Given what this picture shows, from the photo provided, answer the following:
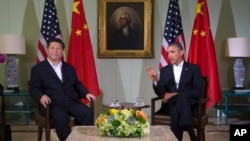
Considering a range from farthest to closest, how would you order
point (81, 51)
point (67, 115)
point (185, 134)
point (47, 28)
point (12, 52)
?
point (81, 51)
point (47, 28)
point (12, 52)
point (185, 134)
point (67, 115)

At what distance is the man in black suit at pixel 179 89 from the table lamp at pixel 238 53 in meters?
1.37

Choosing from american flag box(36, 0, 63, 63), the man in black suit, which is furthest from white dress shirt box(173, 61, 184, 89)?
american flag box(36, 0, 63, 63)

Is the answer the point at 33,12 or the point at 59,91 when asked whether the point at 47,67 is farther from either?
the point at 33,12

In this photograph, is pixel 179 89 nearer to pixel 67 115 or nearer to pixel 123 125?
pixel 67 115

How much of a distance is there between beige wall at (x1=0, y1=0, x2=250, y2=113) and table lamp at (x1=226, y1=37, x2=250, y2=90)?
378mm

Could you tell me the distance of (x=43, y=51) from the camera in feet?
16.5

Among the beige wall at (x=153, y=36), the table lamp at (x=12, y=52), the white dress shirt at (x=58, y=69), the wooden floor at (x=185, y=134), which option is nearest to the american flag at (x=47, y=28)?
the table lamp at (x=12, y=52)

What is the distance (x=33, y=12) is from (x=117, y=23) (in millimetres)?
1329

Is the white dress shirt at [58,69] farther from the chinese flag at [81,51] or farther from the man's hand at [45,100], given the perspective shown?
the chinese flag at [81,51]

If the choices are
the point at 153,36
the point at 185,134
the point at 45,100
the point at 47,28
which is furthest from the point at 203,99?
the point at 47,28

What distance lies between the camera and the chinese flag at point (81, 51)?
5.16 metres

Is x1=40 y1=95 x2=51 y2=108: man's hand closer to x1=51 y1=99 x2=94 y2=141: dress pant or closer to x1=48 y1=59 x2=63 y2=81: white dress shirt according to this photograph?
x1=51 y1=99 x2=94 y2=141: dress pant

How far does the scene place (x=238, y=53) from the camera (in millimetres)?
5059

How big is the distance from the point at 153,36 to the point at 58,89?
223cm
